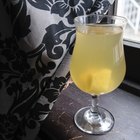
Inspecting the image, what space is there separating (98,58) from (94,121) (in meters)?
0.19

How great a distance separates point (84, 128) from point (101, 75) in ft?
0.53

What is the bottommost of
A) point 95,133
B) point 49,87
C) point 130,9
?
point 95,133

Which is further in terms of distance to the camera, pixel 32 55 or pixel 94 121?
pixel 94 121

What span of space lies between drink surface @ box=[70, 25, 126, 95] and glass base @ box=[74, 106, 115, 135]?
12 cm

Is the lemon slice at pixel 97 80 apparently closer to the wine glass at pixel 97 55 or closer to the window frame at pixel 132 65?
the wine glass at pixel 97 55

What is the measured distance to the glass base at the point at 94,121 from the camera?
0.59 meters

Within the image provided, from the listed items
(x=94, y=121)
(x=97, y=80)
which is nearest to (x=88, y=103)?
(x=94, y=121)

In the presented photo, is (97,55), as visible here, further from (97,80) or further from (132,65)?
(132,65)

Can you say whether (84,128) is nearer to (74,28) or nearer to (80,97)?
(80,97)

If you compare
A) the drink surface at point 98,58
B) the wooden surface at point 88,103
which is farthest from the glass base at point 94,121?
the drink surface at point 98,58

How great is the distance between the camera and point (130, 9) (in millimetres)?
720

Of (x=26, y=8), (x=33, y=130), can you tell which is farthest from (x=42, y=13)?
(x=33, y=130)

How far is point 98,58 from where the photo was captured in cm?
50

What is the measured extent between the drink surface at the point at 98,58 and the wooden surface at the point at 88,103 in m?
0.12
